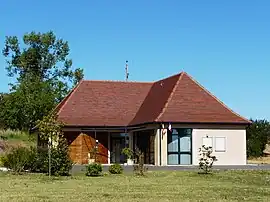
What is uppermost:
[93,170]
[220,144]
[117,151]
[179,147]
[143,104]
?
[143,104]

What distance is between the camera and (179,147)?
44812 mm

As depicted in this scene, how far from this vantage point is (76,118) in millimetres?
48656

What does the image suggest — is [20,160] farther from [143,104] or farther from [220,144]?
[143,104]

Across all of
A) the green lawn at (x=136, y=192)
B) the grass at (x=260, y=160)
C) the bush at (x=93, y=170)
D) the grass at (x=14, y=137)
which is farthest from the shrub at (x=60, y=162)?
the grass at (x=14, y=137)

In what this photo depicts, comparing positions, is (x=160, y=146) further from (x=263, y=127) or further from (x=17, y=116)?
(x=17, y=116)

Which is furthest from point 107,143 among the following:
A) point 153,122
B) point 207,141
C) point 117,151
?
point 207,141

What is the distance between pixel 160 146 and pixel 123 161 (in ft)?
21.9

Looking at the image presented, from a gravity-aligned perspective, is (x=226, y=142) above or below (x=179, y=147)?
above

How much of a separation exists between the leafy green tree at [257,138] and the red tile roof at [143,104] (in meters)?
13.9

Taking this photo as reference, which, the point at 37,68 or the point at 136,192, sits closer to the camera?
the point at 136,192

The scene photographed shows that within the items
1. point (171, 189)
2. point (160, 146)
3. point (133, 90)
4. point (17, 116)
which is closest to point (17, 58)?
point (17, 116)

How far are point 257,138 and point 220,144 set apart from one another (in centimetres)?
1774

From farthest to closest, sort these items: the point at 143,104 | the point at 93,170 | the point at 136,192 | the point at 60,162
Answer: the point at 143,104
the point at 60,162
the point at 93,170
the point at 136,192

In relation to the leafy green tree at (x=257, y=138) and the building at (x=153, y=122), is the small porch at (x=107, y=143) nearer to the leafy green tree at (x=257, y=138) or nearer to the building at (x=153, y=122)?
the building at (x=153, y=122)
